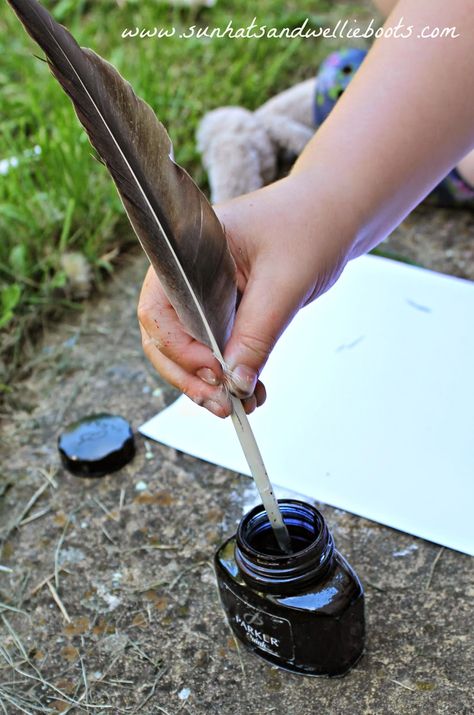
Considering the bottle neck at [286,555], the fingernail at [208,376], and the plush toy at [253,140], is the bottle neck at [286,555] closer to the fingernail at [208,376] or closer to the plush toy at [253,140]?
the fingernail at [208,376]

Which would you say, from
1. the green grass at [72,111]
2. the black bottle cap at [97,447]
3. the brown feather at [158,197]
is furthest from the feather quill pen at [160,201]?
the green grass at [72,111]

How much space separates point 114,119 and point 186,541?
→ 0.67 m

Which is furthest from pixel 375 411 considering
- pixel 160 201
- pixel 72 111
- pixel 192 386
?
pixel 72 111

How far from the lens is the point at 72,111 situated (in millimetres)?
2303

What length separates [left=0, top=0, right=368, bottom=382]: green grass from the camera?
197 cm

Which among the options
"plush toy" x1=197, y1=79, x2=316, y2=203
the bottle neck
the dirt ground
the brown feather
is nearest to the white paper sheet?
the dirt ground

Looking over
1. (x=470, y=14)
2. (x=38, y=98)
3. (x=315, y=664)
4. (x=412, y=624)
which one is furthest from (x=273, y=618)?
(x=38, y=98)

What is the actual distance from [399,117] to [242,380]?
1.20 ft

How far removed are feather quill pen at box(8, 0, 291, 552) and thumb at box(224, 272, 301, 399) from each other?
0.05 feet

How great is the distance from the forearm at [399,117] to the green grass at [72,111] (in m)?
0.93

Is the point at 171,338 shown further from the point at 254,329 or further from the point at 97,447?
the point at 97,447

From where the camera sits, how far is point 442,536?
1.28 m

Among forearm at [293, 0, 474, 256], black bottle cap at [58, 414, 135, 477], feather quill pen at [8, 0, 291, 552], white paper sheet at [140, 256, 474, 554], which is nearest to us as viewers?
feather quill pen at [8, 0, 291, 552]

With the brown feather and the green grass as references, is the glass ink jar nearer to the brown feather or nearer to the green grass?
the brown feather
